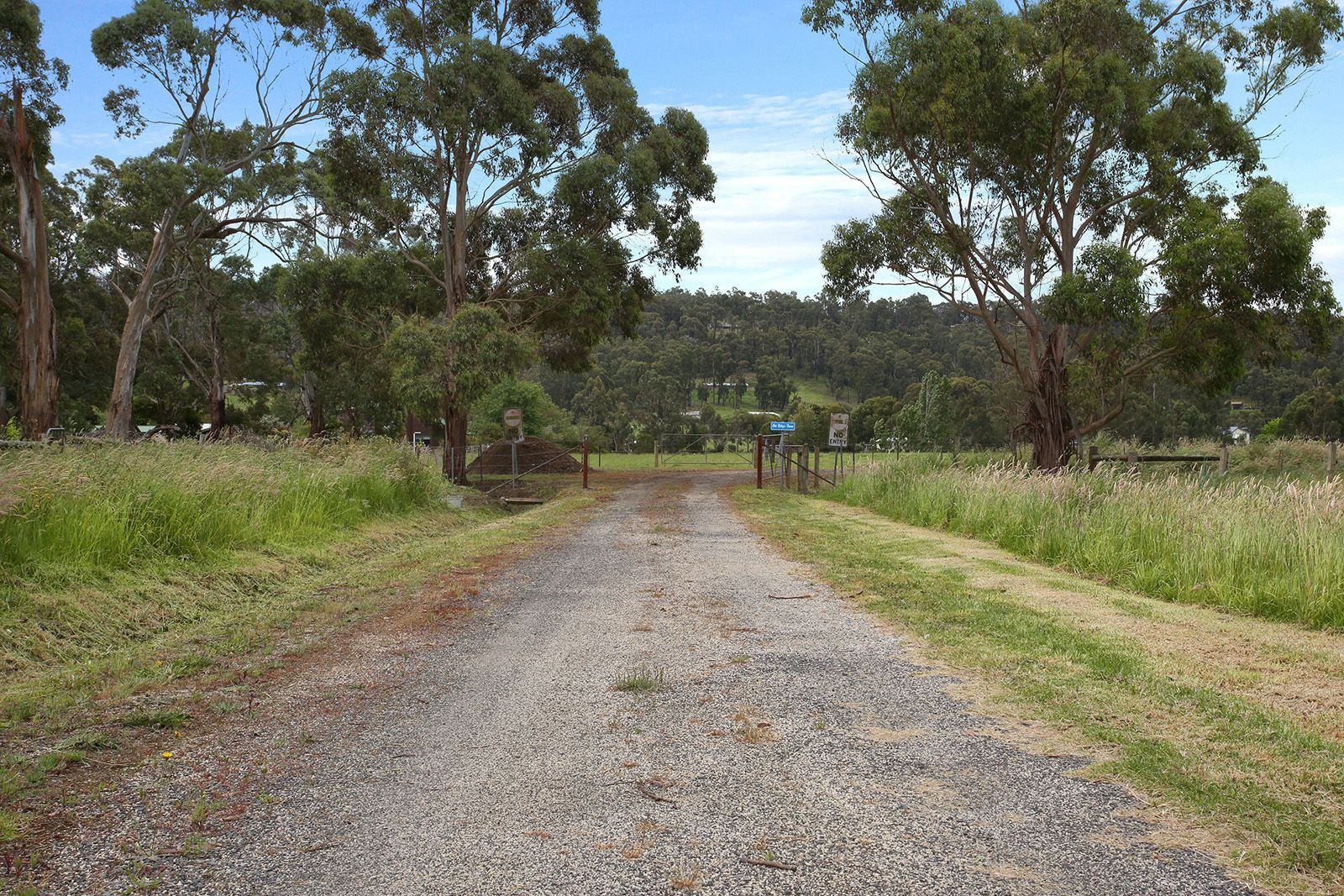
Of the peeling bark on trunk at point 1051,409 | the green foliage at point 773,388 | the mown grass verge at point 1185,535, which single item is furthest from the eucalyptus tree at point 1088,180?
the green foliage at point 773,388

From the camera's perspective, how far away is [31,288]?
2455cm

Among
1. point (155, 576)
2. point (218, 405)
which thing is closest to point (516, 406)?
point (218, 405)

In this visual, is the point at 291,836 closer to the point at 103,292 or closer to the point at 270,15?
the point at 270,15

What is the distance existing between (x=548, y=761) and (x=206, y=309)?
49.0m

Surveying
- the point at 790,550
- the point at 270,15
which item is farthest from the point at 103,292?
the point at 790,550

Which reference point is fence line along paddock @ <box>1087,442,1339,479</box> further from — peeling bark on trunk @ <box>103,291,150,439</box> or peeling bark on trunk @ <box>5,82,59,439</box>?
peeling bark on trunk @ <box>103,291,150,439</box>

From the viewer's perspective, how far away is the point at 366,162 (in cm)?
3062

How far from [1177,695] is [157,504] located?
29.4 ft

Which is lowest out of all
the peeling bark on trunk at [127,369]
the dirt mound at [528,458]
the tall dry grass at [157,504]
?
the dirt mound at [528,458]

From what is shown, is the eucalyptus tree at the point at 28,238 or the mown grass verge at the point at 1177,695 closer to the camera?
the mown grass verge at the point at 1177,695

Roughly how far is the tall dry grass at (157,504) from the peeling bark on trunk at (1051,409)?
57.7ft

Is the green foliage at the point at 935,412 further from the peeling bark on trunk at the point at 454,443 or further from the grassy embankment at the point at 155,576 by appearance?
the grassy embankment at the point at 155,576

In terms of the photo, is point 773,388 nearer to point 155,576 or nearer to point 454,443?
point 454,443

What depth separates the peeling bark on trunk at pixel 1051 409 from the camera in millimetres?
26312
